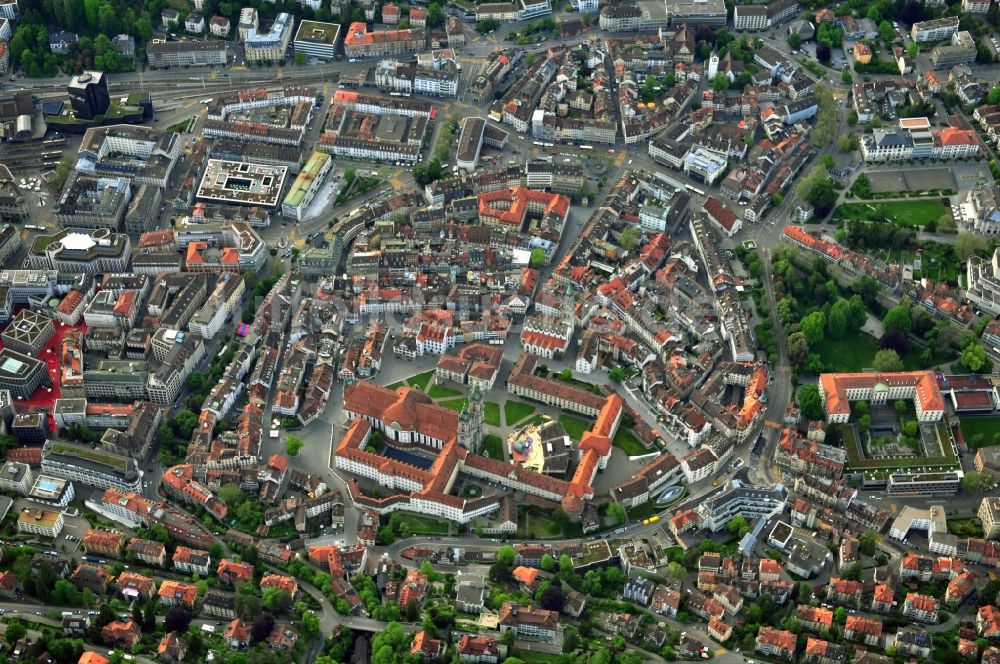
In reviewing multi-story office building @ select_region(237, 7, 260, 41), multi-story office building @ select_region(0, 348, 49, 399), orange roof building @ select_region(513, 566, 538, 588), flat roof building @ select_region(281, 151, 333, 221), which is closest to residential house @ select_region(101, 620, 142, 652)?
orange roof building @ select_region(513, 566, 538, 588)

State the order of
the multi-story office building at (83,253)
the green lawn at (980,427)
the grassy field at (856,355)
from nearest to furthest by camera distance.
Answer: the green lawn at (980,427), the grassy field at (856,355), the multi-story office building at (83,253)

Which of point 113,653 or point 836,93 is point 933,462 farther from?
point 113,653

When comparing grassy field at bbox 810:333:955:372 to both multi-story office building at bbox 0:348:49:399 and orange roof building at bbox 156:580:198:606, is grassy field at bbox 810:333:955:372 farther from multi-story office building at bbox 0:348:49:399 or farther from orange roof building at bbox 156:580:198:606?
multi-story office building at bbox 0:348:49:399

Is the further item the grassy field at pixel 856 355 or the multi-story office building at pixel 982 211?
the multi-story office building at pixel 982 211

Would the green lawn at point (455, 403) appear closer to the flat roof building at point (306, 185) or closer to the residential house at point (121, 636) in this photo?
the flat roof building at point (306, 185)

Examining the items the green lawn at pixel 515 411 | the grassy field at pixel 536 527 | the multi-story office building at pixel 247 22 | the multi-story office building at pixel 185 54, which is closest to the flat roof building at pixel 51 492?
the grassy field at pixel 536 527

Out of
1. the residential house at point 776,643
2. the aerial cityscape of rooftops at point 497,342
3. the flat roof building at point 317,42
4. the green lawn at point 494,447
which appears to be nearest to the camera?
the residential house at point 776,643

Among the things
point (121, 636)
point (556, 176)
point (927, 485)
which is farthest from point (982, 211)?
point (121, 636)

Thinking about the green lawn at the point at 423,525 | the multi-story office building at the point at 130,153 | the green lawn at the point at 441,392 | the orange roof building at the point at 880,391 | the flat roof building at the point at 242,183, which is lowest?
the green lawn at the point at 423,525
